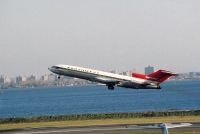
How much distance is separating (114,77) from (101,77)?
13.3ft

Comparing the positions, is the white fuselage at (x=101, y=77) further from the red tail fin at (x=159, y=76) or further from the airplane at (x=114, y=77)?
the red tail fin at (x=159, y=76)

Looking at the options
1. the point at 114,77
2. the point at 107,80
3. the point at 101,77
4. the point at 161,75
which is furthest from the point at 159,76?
the point at 101,77

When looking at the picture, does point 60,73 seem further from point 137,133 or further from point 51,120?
point 137,133

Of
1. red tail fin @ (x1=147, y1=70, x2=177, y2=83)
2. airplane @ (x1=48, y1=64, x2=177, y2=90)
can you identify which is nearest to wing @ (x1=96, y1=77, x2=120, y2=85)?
airplane @ (x1=48, y1=64, x2=177, y2=90)

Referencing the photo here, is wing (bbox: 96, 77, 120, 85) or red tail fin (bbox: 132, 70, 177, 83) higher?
red tail fin (bbox: 132, 70, 177, 83)

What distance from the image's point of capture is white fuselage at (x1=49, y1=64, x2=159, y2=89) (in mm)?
120438

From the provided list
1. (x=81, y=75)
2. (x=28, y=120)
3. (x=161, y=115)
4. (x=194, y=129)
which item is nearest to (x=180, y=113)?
(x=161, y=115)

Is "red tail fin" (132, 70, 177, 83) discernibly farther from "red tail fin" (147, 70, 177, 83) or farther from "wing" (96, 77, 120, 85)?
"wing" (96, 77, 120, 85)

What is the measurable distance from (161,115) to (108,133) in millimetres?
46948

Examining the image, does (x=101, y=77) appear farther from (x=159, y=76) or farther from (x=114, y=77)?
(x=159, y=76)

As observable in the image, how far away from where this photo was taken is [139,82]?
123938mm

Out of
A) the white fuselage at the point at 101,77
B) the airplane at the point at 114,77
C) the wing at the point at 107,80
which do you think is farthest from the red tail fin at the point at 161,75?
the wing at the point at 107,80

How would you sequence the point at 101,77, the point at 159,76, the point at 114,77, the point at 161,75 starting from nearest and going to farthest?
the point at 101,77
the point at 161,75
the point at 159,76
the point at 114,77

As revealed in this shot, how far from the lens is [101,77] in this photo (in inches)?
4823
